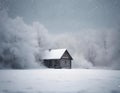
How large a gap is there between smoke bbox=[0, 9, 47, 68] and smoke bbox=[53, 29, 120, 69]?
59.3 feet

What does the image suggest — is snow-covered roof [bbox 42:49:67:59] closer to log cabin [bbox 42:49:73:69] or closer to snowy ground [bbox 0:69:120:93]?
log cabin [bbox 42:49:73:69]

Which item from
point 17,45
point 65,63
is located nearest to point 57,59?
point 65,63

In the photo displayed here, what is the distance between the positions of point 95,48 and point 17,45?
138ft

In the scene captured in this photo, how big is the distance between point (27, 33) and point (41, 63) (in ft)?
32.0

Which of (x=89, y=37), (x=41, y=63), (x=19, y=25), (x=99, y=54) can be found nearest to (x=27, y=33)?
(x=19, y=25)

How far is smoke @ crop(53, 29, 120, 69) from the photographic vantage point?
75500 mm

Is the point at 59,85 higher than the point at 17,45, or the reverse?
the point at 17,45

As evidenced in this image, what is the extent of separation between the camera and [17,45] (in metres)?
54.3

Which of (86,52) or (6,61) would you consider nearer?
(6,61)

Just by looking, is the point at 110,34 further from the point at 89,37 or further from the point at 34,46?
the point at 34,46

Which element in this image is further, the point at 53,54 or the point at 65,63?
the point at 53,54

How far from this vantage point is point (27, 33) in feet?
198

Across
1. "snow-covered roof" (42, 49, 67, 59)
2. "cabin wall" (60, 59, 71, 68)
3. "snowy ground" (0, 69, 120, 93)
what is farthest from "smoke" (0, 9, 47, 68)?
"snowy ground" (0, 69, 120, 93)

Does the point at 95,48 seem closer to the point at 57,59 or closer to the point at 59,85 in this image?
the point at 57,59
